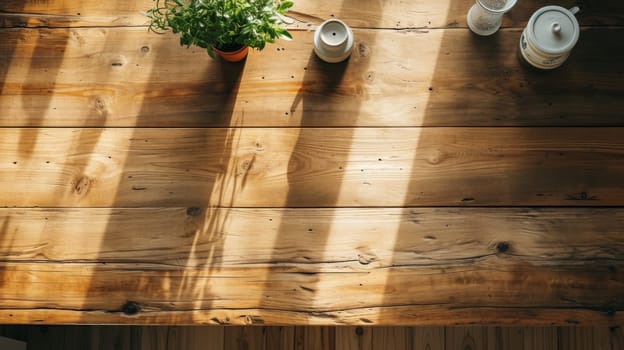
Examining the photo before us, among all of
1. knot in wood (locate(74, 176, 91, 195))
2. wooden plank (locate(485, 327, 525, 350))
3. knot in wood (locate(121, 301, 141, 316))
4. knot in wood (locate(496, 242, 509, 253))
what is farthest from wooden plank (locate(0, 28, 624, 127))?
wooden plank (locate(485, 327, 525, 350))

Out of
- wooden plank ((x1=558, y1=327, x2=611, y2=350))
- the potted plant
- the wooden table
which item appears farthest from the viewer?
wooden plank ((x1=558, y1=327, x2=611, y2=350))

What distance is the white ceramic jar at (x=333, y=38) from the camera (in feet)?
4.11

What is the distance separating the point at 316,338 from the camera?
5.33 feet

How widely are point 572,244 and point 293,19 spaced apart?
95cm

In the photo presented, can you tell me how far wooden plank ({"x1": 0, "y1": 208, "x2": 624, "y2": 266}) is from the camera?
48.1 inches

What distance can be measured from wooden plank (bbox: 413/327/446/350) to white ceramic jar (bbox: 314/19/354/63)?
96 cm

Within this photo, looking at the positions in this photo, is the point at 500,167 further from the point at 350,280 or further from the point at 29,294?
the point at 29,294

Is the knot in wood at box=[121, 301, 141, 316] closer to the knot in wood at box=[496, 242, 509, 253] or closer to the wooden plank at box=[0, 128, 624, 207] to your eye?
the wooden plank at box=[0, 128, 624, 207]

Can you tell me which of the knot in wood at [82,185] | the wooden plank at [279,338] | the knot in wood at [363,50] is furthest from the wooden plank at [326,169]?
A: the wooden plank at [279,338]

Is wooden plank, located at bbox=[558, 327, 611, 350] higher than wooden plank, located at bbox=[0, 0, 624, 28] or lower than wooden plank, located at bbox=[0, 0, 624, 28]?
lower

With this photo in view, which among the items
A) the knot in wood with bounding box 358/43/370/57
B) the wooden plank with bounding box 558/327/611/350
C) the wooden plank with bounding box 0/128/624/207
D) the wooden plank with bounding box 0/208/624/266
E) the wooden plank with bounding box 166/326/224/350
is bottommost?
the wooden plank with bounding box 166/326/224/350

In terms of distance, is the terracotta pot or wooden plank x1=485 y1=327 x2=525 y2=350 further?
wooden plank x1=485 y1=327 x2=525 y2=350

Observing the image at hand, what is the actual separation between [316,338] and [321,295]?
0.48 metres

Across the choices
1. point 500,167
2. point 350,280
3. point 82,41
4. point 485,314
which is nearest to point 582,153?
point 500,167
